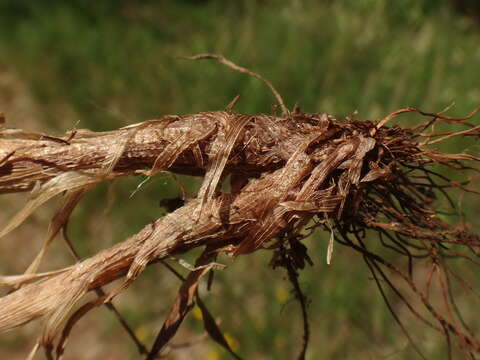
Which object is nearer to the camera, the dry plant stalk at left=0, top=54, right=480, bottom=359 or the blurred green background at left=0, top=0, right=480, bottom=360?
the dry plant stalk at left=0, top=54, right=480, bottom=359

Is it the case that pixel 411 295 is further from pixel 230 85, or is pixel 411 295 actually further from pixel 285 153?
pixel 285 153

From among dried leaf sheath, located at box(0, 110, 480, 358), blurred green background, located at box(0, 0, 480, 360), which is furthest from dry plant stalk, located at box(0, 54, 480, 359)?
blurred green background, located at box(0, 0, 480, 360)

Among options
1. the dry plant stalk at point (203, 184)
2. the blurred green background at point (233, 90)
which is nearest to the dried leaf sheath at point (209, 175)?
the dry plant stalk at point (203, 184)

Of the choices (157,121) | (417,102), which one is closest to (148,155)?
(157,121)

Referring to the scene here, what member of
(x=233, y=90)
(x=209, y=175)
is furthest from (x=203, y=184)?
(x=233, y=90)

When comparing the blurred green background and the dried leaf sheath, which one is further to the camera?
the blurred green background

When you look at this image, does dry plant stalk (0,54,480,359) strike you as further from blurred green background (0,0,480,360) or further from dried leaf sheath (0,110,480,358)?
blurred green background (0,0,480,360)
